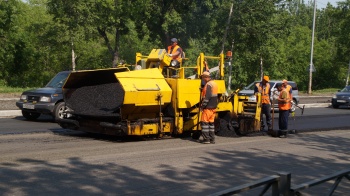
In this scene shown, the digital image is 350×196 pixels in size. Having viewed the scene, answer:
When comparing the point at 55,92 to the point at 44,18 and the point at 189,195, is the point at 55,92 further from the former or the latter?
the point at 44,18

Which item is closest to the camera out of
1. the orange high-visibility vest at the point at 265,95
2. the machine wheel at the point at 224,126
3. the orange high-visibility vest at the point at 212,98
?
the orange high-visibility vest at the point at 212,98

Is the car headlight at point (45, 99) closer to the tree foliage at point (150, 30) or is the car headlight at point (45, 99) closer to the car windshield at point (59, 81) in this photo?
the car windshield at point (59, 81)

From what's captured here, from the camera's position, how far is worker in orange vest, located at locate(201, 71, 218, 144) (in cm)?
1179

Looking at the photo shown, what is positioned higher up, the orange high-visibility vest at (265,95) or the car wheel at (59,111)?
the orange high-visibility vest at (265,95)

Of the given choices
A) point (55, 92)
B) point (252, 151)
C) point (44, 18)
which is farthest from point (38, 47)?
point (252, 151)

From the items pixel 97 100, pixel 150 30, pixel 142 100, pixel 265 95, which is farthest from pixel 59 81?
pixel 150 30

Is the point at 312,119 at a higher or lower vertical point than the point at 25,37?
lower

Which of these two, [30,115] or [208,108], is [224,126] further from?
[30,115]

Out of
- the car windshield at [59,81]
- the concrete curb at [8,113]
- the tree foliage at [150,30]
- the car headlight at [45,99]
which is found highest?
the tree foliage at [150,30]

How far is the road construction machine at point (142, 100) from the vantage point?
11305mm

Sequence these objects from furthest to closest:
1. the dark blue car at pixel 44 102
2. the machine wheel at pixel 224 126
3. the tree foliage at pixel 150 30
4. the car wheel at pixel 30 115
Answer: the tree foliage at pixel 150 30 → the car wheel at pixel 30 115 → the dark blue car at pixel 44 102 → the machine wheel at pixel 224 126

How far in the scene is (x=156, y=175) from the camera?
8.05m

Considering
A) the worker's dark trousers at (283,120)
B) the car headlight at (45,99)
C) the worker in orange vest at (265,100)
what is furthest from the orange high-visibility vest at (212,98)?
the car headlight at (45,99)

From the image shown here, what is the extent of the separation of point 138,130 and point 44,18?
153 ft
